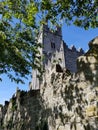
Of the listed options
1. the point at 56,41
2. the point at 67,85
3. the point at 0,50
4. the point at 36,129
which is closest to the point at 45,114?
the point at 36,129

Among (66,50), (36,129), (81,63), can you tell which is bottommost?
(36,129)

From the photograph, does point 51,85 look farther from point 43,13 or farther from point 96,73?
point 43,13

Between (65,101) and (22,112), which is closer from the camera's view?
(65,101)

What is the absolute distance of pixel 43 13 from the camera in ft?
32.7

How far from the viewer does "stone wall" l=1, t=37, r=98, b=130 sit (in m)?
5.42

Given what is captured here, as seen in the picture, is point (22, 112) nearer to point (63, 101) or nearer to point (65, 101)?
point (63, 101)

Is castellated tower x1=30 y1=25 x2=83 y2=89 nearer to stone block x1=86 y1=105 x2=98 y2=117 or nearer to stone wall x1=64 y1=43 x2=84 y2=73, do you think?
stone wall x1=64 y1=43 x2=84 y2=73

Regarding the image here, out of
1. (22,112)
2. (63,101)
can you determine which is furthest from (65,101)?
(22,112)

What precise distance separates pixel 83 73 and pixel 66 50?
72.6 meters

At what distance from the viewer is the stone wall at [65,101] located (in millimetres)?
5418

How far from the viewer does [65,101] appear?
629 centimetres

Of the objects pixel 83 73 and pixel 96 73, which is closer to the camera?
pixel 96 73

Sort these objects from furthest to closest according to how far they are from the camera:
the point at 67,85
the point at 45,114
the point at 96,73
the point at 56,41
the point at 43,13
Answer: the point at 56,41 → the point at 43,13 → the point at 45,114 → the point at 67,85 → the point at 96,73

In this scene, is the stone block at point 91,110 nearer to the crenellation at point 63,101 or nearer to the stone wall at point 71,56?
the crenellation at point 63,101
